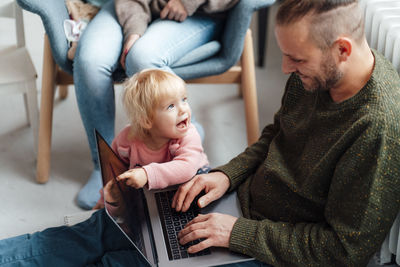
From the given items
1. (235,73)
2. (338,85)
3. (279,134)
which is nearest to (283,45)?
(338,85)

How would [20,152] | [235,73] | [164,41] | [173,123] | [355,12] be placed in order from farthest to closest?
[20,152]
[235,73]
[164,41]
[173,123]
[355,12]

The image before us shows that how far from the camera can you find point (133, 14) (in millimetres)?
1672

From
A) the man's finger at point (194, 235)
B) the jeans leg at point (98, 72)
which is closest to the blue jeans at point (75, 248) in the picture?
the man's finger at point (194, 235)

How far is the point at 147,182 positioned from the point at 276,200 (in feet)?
1.10

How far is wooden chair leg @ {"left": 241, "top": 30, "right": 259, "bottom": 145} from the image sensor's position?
1.77 metres

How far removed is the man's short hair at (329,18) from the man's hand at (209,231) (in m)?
0.43

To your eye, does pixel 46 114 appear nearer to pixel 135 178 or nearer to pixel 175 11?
pixel 175 11

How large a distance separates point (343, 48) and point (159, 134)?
0.61 m

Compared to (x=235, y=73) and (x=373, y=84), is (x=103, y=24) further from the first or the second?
(x=373, y=84)

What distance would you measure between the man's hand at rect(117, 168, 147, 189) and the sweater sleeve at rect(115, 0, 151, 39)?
0.62 meters

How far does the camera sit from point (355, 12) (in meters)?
0.90

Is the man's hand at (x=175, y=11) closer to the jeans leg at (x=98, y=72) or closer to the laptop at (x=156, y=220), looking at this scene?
the jeans leg at (x=98, y=72)

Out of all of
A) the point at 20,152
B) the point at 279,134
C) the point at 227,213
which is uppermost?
the point at 279,134

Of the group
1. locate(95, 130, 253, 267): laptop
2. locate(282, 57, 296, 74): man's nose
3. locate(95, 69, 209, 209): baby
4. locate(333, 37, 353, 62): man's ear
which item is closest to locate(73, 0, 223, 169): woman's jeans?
locate(95, 69, 209, 209): baby
